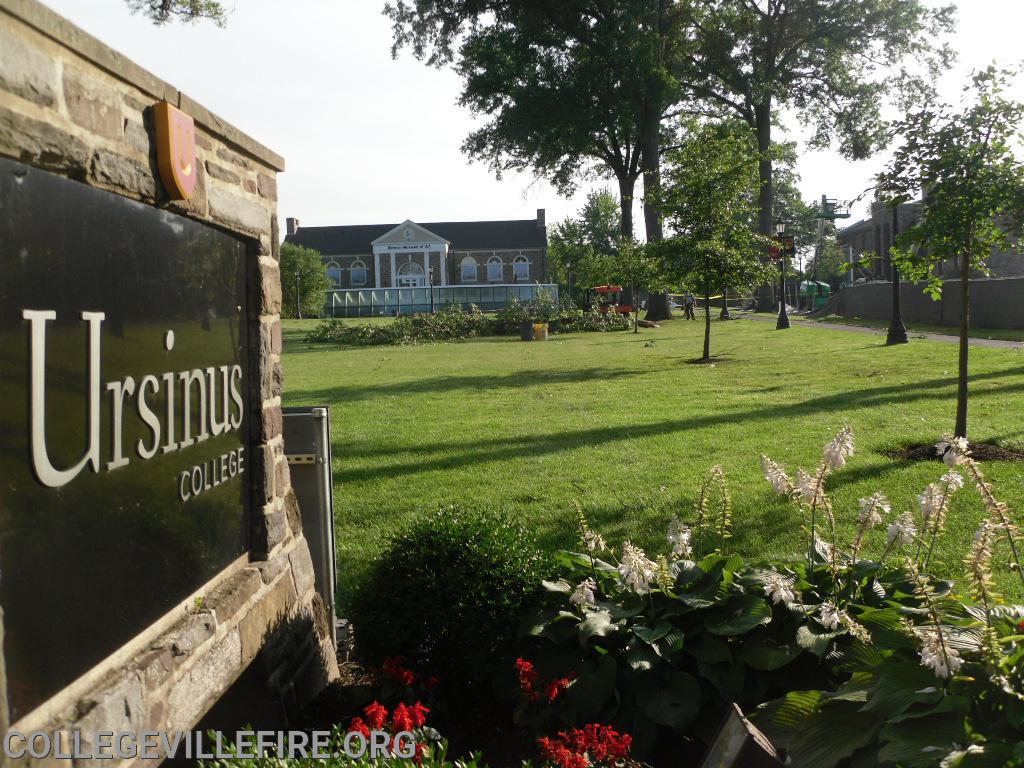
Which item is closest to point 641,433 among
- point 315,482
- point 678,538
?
point 315,482

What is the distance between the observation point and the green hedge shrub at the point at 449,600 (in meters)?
3.70

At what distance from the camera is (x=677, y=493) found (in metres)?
7.17

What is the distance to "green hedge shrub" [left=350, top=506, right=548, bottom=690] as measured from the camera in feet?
12.1

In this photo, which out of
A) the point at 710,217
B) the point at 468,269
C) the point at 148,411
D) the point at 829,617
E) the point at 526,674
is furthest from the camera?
the point at 468,269

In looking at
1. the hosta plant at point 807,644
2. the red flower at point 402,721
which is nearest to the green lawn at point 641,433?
the hosta plant at point 807,644

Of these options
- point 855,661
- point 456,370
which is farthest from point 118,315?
point 456,370

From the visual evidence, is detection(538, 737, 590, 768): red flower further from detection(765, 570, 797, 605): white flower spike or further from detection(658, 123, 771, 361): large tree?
detection(658, 123, 771, 361): large tree

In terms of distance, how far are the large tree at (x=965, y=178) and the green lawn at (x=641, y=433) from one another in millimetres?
2004

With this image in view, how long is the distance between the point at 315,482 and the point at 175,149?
2059 millimetres

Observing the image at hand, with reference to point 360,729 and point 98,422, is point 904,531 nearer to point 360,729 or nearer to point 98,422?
point 360,729

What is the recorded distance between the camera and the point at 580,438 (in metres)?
9.92

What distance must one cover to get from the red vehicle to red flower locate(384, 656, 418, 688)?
119 feet

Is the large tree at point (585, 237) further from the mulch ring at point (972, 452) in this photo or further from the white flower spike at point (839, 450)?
the white flower spike at point (839, 450)

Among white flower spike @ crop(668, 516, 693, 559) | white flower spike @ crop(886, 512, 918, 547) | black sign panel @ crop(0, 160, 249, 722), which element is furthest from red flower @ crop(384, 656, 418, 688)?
white flower spike @ crop(886, 512, 918, 547)
